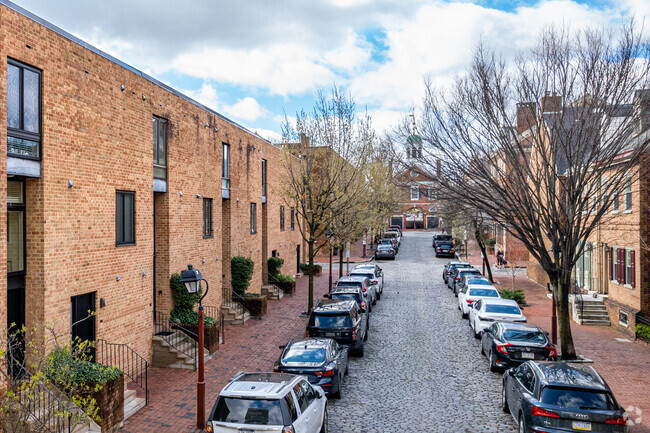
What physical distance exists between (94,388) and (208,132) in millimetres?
11424

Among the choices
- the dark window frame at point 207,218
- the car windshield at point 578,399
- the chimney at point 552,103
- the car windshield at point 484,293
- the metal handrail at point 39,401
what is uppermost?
the chimney at point 552,103

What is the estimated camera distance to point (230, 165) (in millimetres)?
21484

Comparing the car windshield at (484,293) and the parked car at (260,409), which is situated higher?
the parked car at (260,409)

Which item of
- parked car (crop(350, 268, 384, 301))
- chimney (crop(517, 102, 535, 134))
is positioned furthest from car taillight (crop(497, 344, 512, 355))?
parked car (crop(350, 268, 384, 301))

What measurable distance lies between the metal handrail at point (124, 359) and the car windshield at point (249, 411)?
4251 millimetres

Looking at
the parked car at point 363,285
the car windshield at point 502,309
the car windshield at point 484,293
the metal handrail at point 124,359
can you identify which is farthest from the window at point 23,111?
the car windshield at point 484,293

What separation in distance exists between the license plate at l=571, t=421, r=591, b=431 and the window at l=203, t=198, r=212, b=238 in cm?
1381

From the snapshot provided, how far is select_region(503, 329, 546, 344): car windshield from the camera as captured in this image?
13367mm

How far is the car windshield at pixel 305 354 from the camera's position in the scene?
37.8 feet

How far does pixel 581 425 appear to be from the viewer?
8281 millimetres

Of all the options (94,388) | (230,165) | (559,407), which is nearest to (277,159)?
(230,165)

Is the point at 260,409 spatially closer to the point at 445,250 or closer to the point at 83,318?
the point at 83,318

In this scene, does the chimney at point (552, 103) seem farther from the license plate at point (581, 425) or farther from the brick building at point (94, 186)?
the brick building at point (94, 186)

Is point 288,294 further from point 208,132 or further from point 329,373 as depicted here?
point 329,373
